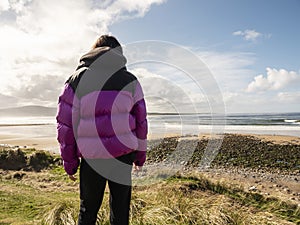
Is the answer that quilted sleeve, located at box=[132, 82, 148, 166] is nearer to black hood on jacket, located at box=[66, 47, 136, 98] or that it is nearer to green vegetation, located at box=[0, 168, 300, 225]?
black hood on jacket, located at box=[66, 47, 136, 98]

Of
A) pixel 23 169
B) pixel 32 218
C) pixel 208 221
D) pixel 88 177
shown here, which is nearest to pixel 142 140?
pixel 88 177

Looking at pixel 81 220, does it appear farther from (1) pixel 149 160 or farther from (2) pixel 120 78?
(1) pixel 149 160

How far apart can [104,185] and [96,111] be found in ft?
2.09

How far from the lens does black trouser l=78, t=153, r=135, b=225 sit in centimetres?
238

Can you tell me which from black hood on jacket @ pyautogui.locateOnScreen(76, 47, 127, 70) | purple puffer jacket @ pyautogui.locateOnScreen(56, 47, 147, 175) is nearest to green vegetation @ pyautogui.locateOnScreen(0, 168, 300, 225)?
purple puffer jacket @ pyautogui.locateOnScreen(56, 47, 147, 175)

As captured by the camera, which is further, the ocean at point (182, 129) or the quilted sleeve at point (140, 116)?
the ocean at point (182, 129)

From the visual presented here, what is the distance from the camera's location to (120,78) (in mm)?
2420

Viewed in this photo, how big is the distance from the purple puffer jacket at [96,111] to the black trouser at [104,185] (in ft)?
0.26

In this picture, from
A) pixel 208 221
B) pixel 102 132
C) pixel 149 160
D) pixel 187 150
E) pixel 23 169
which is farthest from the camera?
pixel 187 150

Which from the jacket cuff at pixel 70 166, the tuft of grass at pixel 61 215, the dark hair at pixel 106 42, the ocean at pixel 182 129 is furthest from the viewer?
the ocean at pixel 182 129

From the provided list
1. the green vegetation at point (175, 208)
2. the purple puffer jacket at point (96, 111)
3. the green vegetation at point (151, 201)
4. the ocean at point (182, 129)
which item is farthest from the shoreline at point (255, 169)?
the purple puffer jacket at point (96, 111)

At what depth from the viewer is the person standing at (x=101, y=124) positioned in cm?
229

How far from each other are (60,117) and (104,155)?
0.45 metres

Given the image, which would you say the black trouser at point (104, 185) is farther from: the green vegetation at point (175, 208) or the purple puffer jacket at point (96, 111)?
the green vegetation at point (175, 208)
